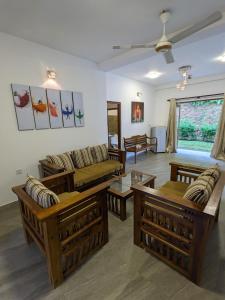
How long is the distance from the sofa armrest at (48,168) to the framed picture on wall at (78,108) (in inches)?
43.7

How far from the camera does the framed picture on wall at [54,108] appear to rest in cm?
298

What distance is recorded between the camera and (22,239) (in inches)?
77.0

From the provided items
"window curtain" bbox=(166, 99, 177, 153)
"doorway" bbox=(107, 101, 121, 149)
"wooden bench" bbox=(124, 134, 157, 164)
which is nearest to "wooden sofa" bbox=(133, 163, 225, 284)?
"wooden bench" bbox=(124, 134, 157, 164)

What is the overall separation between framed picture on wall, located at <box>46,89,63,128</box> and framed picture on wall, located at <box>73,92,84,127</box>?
14.6 inches

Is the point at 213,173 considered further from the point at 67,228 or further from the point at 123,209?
the point at 67,228

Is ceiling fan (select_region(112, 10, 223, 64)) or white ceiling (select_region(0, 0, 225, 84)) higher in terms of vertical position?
white ceiling (select_region(0, 0, 225, 84))

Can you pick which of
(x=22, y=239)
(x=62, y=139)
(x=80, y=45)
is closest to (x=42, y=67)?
(x=80, y=45)

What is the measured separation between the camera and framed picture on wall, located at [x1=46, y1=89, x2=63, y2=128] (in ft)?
9.77

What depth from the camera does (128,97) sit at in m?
5.44

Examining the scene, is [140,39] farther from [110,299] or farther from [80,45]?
[110,299]

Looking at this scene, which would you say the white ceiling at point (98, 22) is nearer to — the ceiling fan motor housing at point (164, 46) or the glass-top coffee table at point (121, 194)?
the ceiling fan motor housing at point (164, 46)

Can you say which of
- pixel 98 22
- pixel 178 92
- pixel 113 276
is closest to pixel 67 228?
pixel 113 276

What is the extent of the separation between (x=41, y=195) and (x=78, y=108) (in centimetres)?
248

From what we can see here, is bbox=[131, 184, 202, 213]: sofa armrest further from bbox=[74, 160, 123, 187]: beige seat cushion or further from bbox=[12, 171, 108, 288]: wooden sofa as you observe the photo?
bbox=[74, 160, 123, 187]: beige seat cushion
